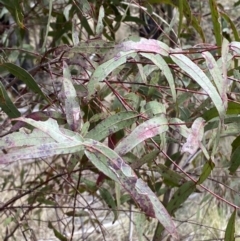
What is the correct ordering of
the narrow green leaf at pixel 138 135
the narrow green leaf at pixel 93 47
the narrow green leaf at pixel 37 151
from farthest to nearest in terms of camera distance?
1. the narrow green leaf at pixel 93 47
2. the narrow green leaf at pixel 138 135
3. the narrow green leaf at pixel 37 151

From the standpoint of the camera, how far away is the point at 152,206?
0.51 metres

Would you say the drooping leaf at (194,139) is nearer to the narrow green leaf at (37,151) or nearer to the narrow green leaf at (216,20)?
the narrow green leaf at (37,151)

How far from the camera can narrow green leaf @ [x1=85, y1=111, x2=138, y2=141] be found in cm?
64

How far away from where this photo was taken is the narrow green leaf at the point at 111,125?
0.64m

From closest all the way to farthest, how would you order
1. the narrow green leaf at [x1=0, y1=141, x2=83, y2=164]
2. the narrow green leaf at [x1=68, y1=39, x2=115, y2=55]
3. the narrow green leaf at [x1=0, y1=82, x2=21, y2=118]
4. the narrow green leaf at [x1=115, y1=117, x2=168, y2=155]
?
the narrow green leaf at [x1=0, y1=141, x2=83, y2=164]
the narrow green leaf at [x1=115, y1=117, x2=168, y2=155]
the narrow green leaf at [x1=68, y1=39, x2=115, y2=55]
the narrow green leaf at [x1=0, y1=82, x2=21, y2=118]

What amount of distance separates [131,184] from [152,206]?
Answer: 0.03 meters

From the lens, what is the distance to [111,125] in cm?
66

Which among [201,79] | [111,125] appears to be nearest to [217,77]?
[201,79]

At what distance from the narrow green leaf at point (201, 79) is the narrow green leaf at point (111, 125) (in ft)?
0.31

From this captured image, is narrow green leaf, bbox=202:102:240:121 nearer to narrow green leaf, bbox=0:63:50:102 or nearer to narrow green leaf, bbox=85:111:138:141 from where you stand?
narrow green leaf, bbox=85:111:138:141

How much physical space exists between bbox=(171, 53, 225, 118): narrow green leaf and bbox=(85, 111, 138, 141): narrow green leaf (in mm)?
93

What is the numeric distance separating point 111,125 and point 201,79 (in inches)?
5.0

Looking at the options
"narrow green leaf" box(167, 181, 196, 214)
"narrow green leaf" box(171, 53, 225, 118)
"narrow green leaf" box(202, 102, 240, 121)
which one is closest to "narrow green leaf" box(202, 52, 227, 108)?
"narrow green leaf" box(171, 53, 225, 118)

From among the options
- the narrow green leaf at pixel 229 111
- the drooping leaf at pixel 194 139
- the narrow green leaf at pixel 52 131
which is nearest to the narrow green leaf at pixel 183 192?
the narrow green leaf at pixel 229 111
